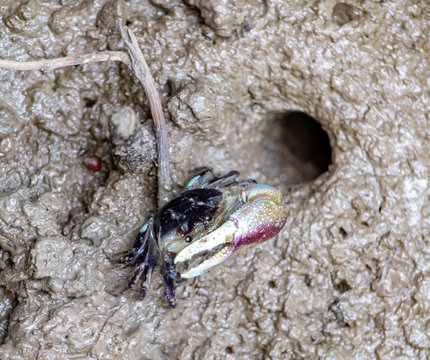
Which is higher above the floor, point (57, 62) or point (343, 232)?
point (57, 62)

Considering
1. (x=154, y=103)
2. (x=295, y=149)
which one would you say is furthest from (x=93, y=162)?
(x=295, y=149)

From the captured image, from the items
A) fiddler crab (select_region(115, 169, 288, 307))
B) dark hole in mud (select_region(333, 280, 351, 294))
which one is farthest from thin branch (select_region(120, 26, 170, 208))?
dark hole in mud (select_region(333, 280, 351, 294))

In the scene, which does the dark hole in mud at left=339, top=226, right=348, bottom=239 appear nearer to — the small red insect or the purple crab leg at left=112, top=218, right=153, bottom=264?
the purple crab leg at left=112, top=218, right=153, bottom=264

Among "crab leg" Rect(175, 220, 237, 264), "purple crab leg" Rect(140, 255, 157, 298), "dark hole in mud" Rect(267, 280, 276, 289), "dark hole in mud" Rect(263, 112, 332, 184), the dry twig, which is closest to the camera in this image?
"crab leg" Rect(175, 220, 237, 264)

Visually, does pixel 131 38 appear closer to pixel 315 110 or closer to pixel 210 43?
pixel 210 43

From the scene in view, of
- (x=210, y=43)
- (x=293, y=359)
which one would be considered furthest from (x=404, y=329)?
(x=210, y=43)

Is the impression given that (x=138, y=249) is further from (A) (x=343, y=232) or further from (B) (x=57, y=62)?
(A) (x=343, y=232)

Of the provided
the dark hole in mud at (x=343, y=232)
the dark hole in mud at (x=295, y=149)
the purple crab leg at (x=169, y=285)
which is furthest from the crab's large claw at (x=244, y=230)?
the dark hole in mud at (x=295, y=149)
